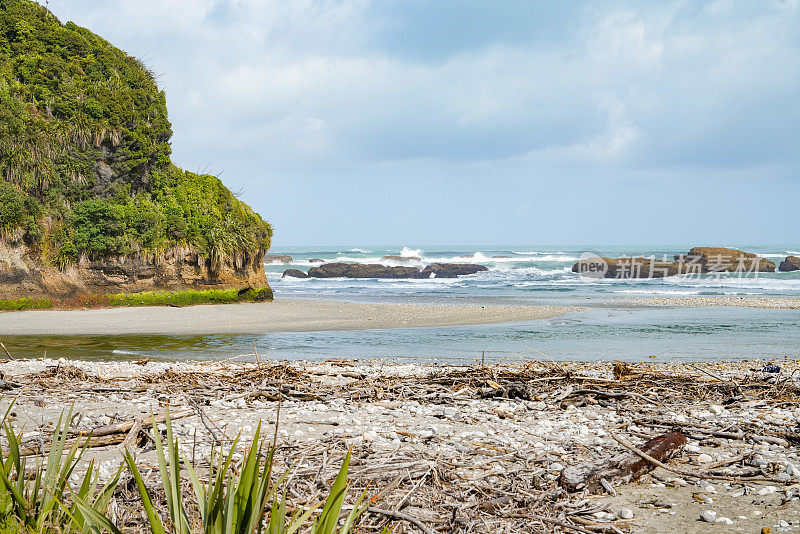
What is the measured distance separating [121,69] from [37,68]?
283cm

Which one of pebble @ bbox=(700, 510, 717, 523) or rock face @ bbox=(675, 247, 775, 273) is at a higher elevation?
rock face @ bbox=(675, 247, 775, 273)

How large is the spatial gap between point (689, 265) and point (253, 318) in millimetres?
40334

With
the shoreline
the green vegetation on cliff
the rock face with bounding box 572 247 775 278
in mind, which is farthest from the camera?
the rock face with bounding box 572 247 775 278

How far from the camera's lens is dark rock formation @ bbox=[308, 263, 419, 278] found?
4991 cm

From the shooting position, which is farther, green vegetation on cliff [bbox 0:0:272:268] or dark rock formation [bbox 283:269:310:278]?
dark rock formation [bbox 283:269:310:278]

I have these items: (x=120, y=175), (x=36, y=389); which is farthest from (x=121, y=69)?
(x=36, y=389)

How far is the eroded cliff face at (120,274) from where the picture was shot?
1861 centimetres

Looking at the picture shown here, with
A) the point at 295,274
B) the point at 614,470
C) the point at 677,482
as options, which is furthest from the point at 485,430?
the point at 295,274

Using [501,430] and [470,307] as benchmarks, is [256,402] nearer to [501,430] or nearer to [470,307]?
[501,430]

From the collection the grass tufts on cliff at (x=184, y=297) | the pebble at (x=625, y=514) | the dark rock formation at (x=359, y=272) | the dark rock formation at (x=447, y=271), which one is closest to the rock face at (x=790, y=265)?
the dark rock formation at (x=447, y=271)

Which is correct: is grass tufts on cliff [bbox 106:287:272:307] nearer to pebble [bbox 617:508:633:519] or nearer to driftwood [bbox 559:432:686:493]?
driftwood [bbox 559:432:686:493]

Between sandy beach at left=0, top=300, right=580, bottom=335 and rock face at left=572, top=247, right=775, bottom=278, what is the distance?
26700 millimetres

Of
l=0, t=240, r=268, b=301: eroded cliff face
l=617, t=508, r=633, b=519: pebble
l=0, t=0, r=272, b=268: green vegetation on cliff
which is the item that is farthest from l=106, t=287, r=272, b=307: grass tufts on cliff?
l=617, t=508, r=633, b=519: pebble

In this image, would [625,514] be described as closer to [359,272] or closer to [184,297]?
[184,297]
